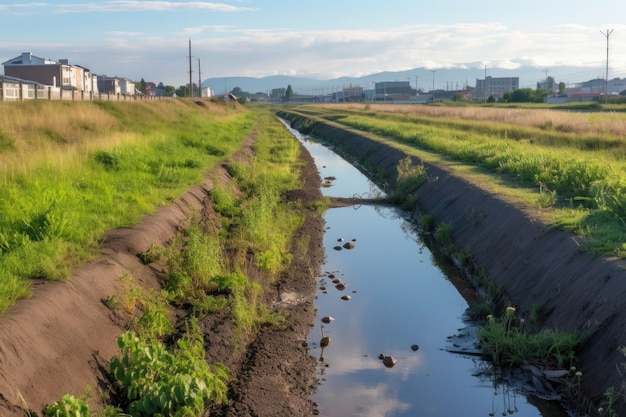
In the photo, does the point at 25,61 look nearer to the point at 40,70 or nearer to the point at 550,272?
the point at 40,70

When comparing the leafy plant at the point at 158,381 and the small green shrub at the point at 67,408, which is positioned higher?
the small green shrub at the point at 67,408

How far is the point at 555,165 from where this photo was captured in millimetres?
17672

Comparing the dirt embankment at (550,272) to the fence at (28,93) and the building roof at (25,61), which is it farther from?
the building roof at (25,61)

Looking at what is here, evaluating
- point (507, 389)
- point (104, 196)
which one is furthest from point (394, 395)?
point (104, 196)

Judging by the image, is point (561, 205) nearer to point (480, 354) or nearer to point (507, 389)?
point (480, 354)

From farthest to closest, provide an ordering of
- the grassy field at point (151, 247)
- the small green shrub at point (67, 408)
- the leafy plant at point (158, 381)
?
the grassy field at point (151, 247), the leafy plant at point (158, 381), the small green shrub at point (67, 408)

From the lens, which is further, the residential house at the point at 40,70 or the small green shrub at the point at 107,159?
the residential house at the point at 40,70

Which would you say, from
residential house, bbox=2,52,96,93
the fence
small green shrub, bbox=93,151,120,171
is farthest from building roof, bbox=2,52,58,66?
small green shrub, bbox=93,151,120,171

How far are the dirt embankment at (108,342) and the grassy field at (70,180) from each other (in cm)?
31

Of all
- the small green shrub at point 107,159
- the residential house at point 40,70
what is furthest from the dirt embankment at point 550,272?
the residential house at point 40,70

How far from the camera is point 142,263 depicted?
9.95 m

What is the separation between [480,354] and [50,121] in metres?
15.8

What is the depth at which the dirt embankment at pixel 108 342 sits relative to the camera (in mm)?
5938

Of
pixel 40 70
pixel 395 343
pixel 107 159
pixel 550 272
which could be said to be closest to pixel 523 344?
pixel 550 272
